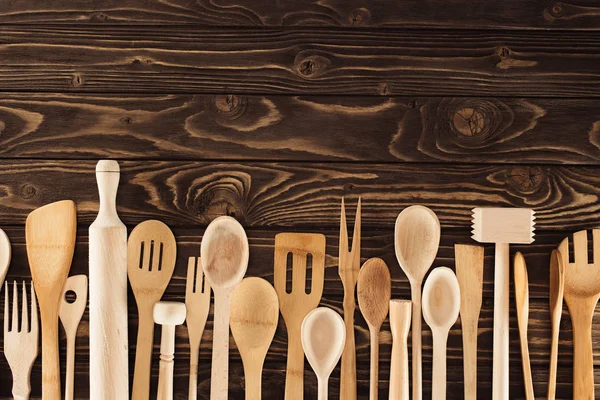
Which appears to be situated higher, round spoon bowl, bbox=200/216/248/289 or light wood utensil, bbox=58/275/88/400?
round spoon bowl, bbox=200/216/248/289

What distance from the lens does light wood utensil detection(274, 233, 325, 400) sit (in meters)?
0.81

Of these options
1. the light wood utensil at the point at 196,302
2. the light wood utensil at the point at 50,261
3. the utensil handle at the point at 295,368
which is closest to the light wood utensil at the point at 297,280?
the utensil handle at the point at 295,368

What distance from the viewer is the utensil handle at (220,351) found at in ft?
2.60

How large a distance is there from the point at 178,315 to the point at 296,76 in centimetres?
41

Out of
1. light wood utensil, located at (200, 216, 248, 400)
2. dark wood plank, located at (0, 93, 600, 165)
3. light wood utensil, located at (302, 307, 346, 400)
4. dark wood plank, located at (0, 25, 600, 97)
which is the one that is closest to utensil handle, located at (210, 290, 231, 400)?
light wood utensil, located at (200, 216, 248, 400)

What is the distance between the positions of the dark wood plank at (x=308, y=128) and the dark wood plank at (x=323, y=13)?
0.12 metres

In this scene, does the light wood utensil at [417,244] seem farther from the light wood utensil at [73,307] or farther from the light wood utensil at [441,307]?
the light wood utensil at [73,307]

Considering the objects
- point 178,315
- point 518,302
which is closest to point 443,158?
point 518,302

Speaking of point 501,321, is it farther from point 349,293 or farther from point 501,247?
point 349,293

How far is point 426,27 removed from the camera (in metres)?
0.82

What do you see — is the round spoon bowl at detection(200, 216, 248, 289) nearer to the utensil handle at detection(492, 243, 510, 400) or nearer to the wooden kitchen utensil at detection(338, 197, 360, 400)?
the wooden kitchen utensil at detection(338, 197, 360, 400)

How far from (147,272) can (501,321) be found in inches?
21.7

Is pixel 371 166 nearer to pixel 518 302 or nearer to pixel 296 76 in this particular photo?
Answer: pixel 296 76

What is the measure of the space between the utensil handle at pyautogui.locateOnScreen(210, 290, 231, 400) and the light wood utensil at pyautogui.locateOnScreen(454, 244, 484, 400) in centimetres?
37
